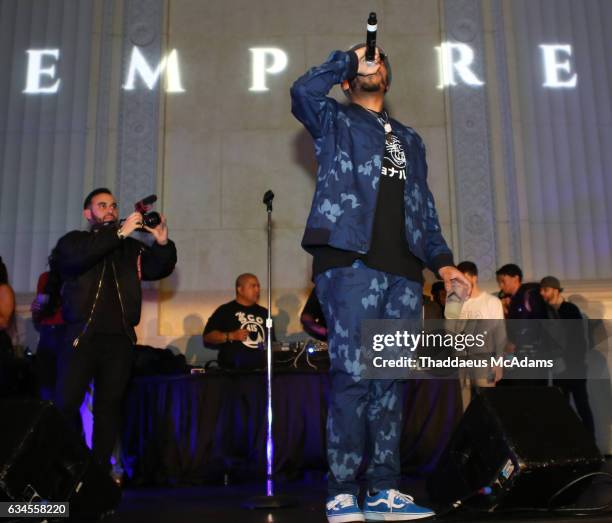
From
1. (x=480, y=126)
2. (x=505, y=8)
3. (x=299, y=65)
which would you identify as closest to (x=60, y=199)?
(x=299, y=65)

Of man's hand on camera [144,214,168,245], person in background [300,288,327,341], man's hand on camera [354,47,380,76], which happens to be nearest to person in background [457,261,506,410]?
person in background [300,288,327,341]

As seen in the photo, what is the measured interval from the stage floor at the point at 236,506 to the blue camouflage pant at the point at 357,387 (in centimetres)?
27

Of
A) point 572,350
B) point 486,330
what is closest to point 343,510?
point 486,330

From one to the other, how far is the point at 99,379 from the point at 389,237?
1.84 meters

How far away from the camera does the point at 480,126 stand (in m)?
6.49

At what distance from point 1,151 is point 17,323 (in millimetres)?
1619

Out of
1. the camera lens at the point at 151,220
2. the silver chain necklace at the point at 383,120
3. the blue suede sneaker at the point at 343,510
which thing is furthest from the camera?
the camera lens at the point at 151,220

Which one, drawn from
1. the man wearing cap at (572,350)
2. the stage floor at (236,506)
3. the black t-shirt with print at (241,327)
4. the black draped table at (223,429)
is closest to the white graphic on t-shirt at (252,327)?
the black t-shirt with print at (241,327)

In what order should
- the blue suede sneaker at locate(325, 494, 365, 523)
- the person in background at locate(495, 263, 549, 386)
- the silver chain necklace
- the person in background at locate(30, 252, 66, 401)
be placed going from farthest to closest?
1. the person in background at locate(495, 263, 549, 386)
2. the person in background at locate(30, 252, 66, 401)
3. the silver chain necklace
4. the blue suede sneaker at locate(325, 494, 365, 523)

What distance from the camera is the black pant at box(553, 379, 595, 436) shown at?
17.3ft

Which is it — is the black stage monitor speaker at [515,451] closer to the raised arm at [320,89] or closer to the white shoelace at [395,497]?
the white shoelace at [395,497]

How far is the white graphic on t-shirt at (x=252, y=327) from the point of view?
5.19m

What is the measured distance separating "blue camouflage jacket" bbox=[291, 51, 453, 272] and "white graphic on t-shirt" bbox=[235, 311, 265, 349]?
8.47 feet

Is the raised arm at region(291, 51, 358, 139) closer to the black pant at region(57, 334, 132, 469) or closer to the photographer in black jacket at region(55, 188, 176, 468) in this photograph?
the photographer in black jacket at region(55, 188, 176, 468)
